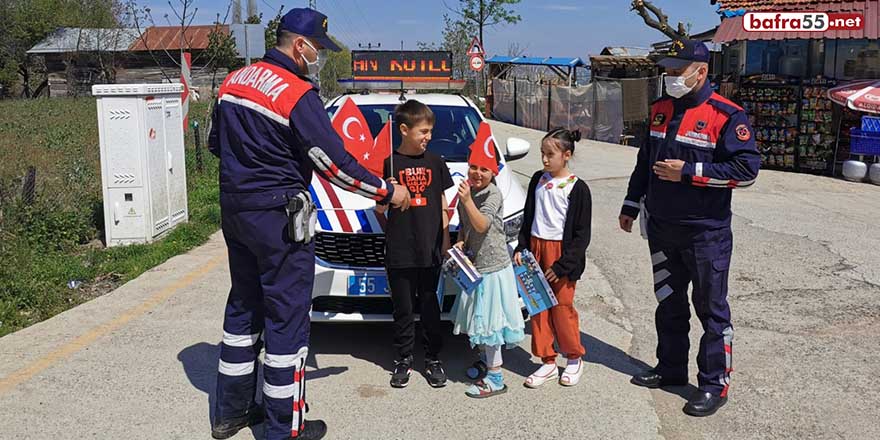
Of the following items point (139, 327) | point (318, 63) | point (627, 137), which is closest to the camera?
point (318, 63)

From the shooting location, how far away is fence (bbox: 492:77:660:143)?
71.2 ft

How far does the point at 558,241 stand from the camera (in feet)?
15.2

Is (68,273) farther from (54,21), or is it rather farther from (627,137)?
(54,21)

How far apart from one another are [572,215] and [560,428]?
1.20 meters

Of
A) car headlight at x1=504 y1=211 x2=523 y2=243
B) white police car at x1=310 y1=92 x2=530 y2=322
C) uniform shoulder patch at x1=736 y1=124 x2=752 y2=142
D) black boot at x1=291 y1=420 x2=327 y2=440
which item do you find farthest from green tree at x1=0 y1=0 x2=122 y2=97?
uniform shoulder patch at x1=736 y1=124 x2=752 y2=142

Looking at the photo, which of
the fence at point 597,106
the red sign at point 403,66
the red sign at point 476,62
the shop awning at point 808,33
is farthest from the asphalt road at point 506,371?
the red sign at point 476,62

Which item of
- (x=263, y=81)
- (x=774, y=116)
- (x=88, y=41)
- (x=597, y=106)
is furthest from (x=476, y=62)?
(x=88, y=41)

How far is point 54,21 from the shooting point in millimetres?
47594

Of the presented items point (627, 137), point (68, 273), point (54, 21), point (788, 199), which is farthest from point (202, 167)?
point (54, 21)

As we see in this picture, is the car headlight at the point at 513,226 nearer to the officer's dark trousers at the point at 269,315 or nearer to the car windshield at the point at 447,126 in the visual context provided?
the car windshield at the point at 447,126

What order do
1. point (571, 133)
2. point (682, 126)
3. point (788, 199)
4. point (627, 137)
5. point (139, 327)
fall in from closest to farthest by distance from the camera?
point (682, 126), point (571, 133), point (139, 327), point (788, 199), point (627, 137)

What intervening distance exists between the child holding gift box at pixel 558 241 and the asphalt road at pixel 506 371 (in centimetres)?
19

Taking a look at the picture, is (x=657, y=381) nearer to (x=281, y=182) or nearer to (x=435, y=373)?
(x=435, y=373)

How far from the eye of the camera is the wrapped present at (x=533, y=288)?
459 cm
